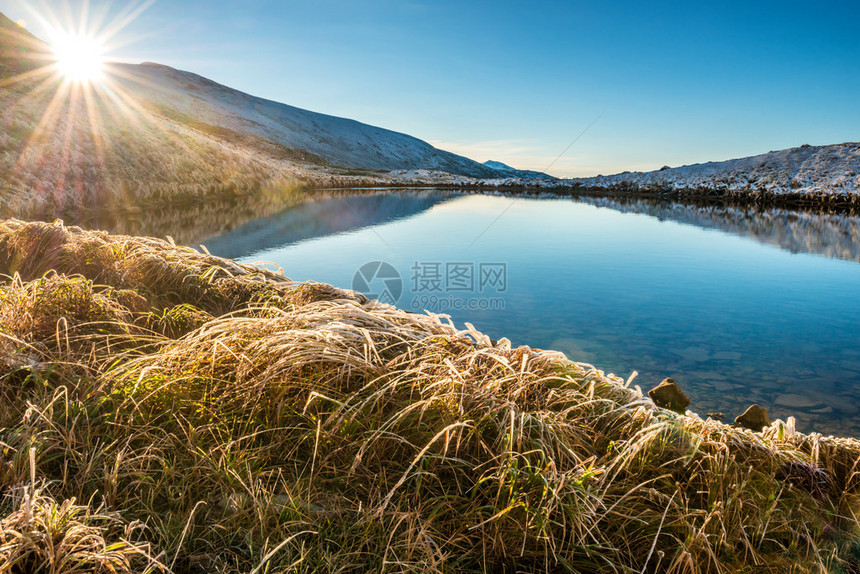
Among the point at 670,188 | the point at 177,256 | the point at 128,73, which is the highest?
the point at 128,73

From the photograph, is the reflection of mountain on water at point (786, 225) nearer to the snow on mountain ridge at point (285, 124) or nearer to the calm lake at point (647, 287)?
the calm lake at point (647, 287)

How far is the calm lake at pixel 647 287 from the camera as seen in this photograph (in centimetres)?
509

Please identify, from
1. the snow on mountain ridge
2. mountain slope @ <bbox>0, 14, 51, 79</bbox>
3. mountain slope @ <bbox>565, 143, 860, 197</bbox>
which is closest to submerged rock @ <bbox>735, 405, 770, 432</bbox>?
mountain slope @ <bbox>0, 14, 51, 79</bbox>

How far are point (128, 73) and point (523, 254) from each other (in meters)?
143

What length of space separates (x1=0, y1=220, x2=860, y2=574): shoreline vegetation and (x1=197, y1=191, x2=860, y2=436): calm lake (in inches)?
118

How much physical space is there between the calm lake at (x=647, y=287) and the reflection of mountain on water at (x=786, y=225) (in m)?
0.10

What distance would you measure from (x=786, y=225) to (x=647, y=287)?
12.7m

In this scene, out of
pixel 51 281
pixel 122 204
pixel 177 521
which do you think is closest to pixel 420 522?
pixel 177 521

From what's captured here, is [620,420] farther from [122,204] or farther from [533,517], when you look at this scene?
[122,204]

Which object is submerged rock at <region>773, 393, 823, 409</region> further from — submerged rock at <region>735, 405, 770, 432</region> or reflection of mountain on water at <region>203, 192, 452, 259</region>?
reflection of mountain on water at <region>203, 192, 452, 259</region>

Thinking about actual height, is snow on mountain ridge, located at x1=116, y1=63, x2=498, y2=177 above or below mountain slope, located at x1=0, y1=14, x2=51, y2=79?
above

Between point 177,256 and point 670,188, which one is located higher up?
point 670,188

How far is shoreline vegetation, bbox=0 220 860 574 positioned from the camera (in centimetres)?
140

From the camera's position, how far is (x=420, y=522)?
146cm
